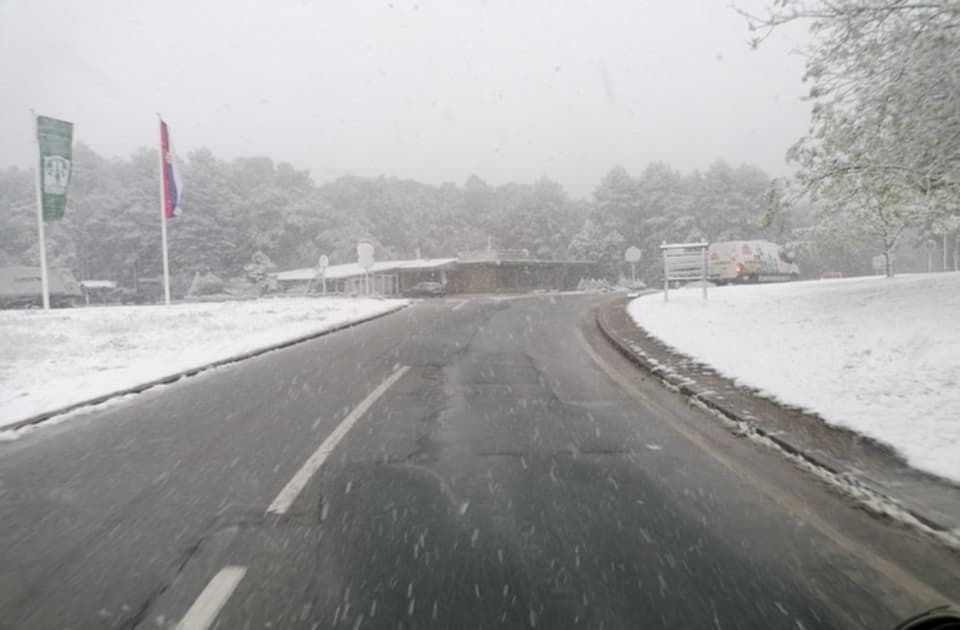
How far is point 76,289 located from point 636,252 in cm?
3783

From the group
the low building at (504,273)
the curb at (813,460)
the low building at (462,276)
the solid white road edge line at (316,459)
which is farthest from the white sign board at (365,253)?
the low building at (504,273)

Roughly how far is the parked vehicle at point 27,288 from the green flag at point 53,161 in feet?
59.9

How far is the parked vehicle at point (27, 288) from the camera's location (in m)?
36.3

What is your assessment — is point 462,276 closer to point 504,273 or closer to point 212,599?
point 504,273

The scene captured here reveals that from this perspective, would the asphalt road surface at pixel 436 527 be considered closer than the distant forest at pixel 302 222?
Yes

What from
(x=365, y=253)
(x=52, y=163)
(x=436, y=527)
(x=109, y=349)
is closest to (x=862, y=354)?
(x=436, y=527)

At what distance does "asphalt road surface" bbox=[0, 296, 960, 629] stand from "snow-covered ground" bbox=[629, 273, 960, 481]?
1.16m

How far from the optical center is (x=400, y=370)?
8.80 meters

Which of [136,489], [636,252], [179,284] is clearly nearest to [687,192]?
[636,252]

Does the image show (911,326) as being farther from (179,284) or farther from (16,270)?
(179,284)

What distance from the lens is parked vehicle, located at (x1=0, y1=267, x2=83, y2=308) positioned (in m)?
36.3

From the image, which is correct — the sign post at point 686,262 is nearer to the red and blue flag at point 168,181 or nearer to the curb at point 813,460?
the curb at point 813,460

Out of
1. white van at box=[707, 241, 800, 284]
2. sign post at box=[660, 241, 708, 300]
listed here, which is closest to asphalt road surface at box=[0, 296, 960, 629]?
sign post at box=[660, 241, 708, 300]

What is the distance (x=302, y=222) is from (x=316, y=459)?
6628cm
